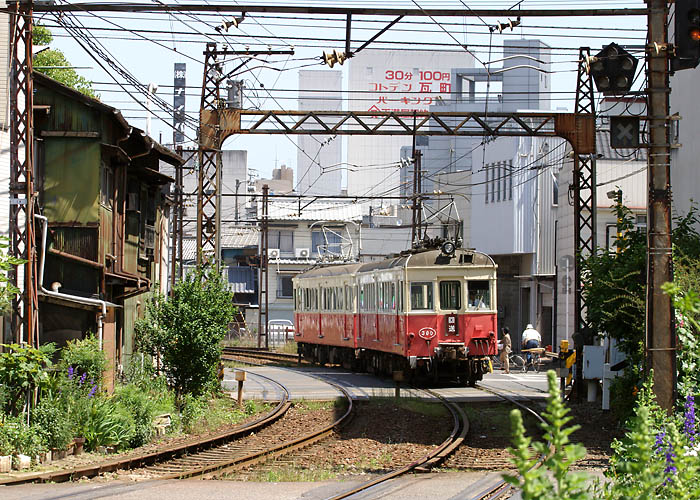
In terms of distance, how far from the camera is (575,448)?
12.3 feet

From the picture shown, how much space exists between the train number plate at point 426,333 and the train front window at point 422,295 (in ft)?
1.65

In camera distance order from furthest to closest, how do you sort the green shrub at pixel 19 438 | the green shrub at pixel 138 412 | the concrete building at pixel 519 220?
the concrete building at pixel 519 220 → the green shrub at pixel 138 412 → the green shrub at pixel 19 438

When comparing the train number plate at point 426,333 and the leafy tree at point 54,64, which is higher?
the leafy tree at point 54,64

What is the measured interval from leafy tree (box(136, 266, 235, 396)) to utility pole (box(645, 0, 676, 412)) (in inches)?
376

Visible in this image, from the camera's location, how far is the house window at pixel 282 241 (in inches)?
2165

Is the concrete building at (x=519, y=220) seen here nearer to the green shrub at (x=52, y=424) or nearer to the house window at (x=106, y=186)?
the house window at (x=106, y=186)

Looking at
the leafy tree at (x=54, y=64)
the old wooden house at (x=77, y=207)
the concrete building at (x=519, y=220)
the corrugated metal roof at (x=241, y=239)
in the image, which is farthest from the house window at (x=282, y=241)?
the old wooden house at (x=77, y=207)

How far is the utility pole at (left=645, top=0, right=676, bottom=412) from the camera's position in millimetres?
9969

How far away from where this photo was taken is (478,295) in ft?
71.6

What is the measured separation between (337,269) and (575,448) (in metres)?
24.9

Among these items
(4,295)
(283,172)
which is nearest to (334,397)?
(4,295)

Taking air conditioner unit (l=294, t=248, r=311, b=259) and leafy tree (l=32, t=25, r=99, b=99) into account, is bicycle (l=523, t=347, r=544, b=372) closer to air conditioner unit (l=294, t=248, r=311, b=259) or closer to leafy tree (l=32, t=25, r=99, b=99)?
leafy tree (l=32, t=25, r=99, b=99)

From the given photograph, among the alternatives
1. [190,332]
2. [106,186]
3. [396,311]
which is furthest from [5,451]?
[396,311]

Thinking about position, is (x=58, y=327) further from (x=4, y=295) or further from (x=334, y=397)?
(x=334, y=397)
